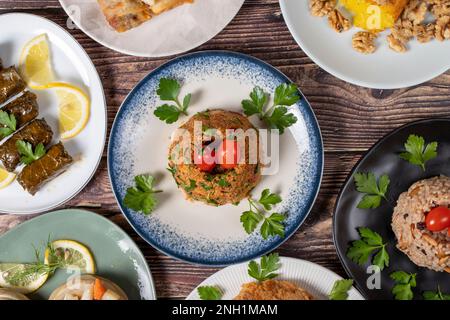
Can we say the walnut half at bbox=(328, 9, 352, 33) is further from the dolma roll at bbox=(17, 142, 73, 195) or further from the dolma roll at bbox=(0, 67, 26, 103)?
the dolma roll at bbox=(0, 67, 26, 103)

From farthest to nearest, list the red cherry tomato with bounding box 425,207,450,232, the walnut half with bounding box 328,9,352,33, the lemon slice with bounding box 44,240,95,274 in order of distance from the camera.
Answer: the lemon slice with bounding box 44,240,95,274 → the walnut half with bounding box 328,9,352,33 → the red cherry tomato with bounding box 425,207,450,232

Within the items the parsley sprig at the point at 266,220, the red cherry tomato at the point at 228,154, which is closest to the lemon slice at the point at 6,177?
the red cherry tomato at the point at 228,154

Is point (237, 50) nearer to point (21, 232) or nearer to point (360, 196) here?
point (360, 196)

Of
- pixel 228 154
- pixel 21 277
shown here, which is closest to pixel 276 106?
pixel 228 154

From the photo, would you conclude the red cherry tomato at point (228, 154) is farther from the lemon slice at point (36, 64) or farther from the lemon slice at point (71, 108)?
the lemon slice at point (36, 64)

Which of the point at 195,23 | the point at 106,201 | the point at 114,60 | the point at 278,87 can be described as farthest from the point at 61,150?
the point at 278,87

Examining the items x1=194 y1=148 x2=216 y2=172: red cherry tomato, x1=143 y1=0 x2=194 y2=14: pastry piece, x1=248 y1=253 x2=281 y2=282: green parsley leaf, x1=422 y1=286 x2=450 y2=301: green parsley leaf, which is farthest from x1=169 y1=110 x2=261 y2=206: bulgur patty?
x1=422 y1=286 x2=450 y2=301: green parsley leaf
